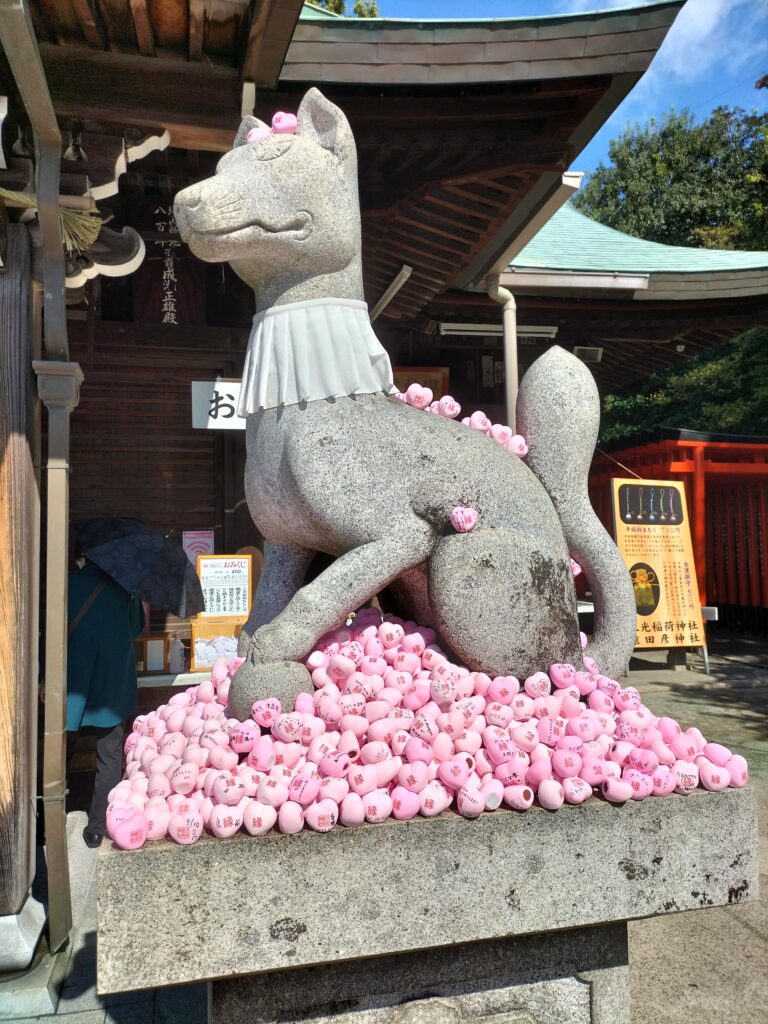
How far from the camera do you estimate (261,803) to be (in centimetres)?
138

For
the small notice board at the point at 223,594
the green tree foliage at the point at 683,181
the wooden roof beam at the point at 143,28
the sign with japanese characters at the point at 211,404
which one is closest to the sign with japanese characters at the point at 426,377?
the sign with japanese characters at the point at 211,404

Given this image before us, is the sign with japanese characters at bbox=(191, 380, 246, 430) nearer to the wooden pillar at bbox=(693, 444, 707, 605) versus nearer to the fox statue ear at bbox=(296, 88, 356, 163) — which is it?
the fox statue ear at bbox=(296, 88, 356, 163)

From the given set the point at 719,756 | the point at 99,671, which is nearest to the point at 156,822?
the point at 719,756

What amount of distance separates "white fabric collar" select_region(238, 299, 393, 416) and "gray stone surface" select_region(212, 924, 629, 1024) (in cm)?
130

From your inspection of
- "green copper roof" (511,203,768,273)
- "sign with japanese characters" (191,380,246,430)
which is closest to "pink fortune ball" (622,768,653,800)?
"sign with japanese characters" (191,380,246,430)

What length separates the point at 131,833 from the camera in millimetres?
1306

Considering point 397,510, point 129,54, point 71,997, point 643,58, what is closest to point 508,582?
point 397,510

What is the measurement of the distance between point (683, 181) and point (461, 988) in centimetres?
2254

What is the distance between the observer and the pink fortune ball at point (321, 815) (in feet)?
4.47

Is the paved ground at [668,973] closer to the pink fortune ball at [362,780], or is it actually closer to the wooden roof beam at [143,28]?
the pink fortune ball at [362,780]

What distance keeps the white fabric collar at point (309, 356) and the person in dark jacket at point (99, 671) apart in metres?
2.13

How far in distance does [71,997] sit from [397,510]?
204 cm

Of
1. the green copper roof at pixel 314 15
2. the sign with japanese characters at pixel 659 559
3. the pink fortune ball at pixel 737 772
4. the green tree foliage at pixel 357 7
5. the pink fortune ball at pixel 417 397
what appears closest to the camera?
the pink fortune ball at pixel 737 772

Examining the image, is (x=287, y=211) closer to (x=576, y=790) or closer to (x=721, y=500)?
(x=576, y=790)
